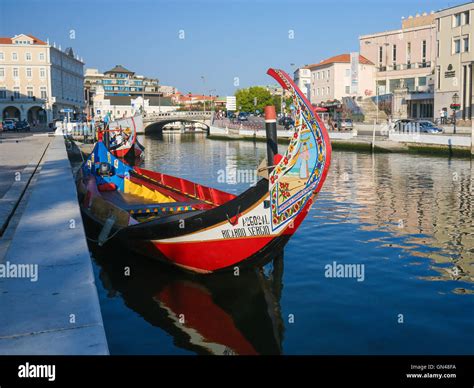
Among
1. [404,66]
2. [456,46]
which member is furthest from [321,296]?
[404,66]

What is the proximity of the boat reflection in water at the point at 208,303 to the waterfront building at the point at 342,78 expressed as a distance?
7001 cm

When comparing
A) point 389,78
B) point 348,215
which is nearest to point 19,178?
point 348,215

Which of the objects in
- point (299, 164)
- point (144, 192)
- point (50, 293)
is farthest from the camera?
point (144, 192)

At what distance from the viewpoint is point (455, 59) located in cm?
5672

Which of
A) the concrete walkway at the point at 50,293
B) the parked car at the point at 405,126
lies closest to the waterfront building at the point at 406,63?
the parked car at the point at 405,126

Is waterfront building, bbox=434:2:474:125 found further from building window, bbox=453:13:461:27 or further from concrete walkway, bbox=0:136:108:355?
concrete walkway, bbox=0:136:108:355

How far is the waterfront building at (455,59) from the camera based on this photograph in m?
54.8

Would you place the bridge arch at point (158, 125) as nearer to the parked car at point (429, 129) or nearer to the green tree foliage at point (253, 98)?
the green tree foliage at point (253, 98)

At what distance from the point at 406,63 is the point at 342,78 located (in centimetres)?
1017

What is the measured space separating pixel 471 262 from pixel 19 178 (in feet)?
41.4

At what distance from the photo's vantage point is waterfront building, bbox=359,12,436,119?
68.1 metres

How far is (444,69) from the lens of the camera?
192 feet

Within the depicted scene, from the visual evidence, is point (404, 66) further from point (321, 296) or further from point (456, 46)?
point (321, 296)
